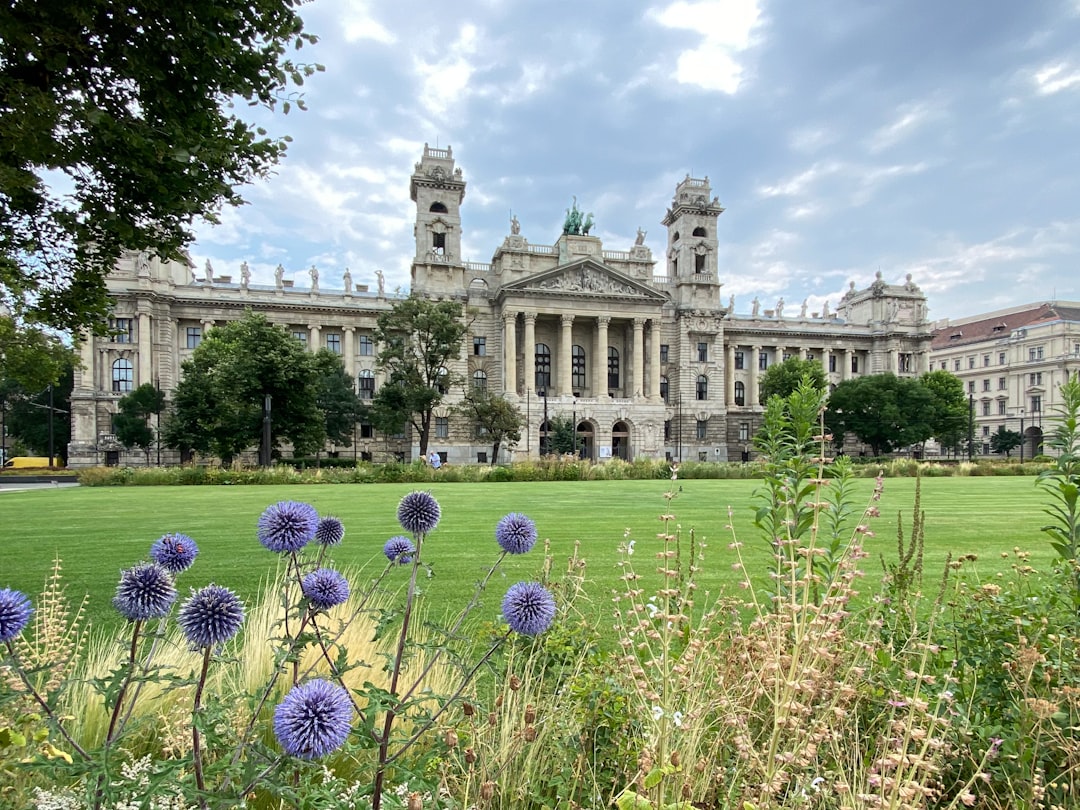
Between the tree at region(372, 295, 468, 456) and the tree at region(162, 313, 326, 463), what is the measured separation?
8.28 metres

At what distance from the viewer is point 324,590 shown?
A: 2.07m

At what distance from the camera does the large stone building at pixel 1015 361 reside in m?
70.6

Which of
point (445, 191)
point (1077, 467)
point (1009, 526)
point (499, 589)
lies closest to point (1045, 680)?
point (1077, 467)

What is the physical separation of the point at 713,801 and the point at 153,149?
7429 mm

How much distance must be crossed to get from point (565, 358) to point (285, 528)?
51.4m

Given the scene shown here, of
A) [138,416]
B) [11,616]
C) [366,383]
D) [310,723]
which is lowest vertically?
[310,723]

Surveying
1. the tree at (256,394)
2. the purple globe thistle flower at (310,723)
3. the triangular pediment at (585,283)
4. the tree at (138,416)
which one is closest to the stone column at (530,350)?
the triangular pediment at (585,283)

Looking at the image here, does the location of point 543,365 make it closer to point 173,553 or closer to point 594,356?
point 594,356

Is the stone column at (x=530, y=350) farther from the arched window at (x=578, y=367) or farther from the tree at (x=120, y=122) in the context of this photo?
the tree at (x=120, y=122)

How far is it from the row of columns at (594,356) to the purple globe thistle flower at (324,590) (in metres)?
48.4

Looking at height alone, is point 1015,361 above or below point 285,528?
above

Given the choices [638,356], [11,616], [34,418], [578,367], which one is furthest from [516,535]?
[34,418]

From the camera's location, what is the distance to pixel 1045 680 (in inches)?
112

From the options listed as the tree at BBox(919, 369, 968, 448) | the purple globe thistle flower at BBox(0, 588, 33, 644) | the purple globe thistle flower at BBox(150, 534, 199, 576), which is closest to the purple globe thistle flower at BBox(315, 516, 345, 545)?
the purple globe thistle flower at BBox(150, 534, 199, 576)
